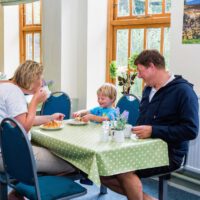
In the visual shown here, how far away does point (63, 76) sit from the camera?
420 cm

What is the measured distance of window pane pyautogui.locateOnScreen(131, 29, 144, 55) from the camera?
386cm

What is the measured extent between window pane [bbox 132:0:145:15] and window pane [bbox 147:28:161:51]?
21cm

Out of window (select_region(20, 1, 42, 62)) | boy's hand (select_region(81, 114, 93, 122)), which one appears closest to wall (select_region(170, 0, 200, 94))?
boy's hand (select_region(81, 114, 93, 122))

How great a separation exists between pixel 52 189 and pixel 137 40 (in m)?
2.22

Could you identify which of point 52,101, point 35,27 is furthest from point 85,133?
point 35,27

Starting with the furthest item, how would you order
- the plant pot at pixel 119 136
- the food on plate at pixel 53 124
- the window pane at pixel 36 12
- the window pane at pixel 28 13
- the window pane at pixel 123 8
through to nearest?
the window pane at pixel 28 13 → the window pane at pixel 36 12 → the window pane at pixel 123 8 → the food on plate at pixel 53 124 → the plant pot at pixel 119 136

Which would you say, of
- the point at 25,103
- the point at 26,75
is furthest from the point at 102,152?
the point at 26,75

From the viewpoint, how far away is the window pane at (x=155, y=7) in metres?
3.63

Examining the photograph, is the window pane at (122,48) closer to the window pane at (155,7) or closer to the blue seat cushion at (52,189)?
the window pane at (155,7)

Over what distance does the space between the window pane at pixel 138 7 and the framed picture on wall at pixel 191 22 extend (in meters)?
0.83

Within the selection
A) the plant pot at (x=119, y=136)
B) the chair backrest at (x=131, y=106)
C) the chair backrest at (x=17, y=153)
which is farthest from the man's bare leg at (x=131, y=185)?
the chair backrest at (x=131, y=106)

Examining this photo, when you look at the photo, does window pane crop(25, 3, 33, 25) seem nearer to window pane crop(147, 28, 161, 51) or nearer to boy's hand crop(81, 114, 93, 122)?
window pane crop(147, 28, 161, 51)

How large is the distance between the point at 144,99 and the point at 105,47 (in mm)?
1746

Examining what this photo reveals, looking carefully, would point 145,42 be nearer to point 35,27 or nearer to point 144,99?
point 144,99
